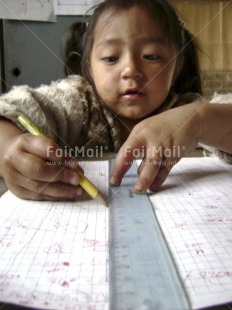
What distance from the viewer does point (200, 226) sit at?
29 cm

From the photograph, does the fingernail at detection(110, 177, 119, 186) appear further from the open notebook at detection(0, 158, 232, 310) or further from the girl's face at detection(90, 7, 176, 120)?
the girl's face at detection(90, 7, 176, 120)

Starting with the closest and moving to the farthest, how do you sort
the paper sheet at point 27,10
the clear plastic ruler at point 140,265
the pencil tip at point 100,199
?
the clear plastic ruler at point 140,265, the pencil tip at point 100,199, the paper sheet at point 27,10

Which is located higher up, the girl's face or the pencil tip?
the girl's face

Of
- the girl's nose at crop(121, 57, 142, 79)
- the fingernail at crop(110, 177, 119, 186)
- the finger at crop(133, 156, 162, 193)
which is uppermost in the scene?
the girl's nose at crop(121, 57, 142, 79)

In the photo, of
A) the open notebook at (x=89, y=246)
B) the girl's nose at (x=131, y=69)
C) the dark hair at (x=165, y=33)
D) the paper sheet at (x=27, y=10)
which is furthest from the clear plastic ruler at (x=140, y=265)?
the paper sheet at (x=27, y=10)

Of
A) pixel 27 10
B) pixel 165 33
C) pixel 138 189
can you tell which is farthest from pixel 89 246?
pixel 27 10

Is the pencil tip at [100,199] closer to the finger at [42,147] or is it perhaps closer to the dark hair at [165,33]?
the finger at [42,147]

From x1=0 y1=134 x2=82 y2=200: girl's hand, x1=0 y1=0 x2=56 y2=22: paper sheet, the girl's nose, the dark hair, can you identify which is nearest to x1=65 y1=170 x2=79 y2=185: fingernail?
x1=0 y1=134 x2=82 y2=200: girl's hand

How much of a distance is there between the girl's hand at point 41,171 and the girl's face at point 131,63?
0.92ft

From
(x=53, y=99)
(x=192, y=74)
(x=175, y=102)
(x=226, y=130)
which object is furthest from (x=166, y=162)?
(x=192, y=74)

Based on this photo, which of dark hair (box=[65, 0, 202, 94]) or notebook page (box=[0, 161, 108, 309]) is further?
dark hair (box=[65, 0, 202, 94])

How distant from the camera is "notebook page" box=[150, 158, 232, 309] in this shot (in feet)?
0.68

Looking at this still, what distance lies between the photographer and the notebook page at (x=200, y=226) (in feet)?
0.68

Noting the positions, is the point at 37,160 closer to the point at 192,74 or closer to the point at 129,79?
the point at 129,79
